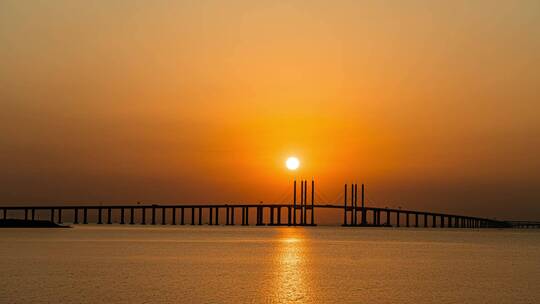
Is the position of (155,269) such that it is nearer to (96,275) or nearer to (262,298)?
(96,275)

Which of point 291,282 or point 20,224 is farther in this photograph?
point 20,224

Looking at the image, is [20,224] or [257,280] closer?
[257,280]

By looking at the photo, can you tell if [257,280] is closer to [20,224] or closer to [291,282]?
[291,282]

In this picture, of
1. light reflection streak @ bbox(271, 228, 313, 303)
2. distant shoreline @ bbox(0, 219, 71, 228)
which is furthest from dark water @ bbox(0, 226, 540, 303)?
distant shoreline @ bbox(0, 219, 71, 228)

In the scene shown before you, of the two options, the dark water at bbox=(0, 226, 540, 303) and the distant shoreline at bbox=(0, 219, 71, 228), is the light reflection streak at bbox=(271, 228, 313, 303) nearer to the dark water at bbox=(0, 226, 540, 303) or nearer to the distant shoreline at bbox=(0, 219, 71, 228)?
the dark water at bbox=(0, 226, 540, 303)

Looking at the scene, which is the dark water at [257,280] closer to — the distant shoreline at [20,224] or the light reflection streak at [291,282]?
the light reflection streak at [291,282]

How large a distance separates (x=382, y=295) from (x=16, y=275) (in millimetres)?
19362

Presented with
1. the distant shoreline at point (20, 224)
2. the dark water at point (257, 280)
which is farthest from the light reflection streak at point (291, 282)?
the distant shoreline at point (20, 224)

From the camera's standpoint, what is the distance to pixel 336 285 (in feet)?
134

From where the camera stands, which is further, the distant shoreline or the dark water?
the distant shoreline

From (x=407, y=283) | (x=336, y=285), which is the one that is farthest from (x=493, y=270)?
(x=336, y=285)

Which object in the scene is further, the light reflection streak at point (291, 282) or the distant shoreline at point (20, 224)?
the distant shoreline at point (20, 224)

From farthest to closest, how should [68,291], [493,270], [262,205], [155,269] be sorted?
1. [262,205]
2. [493,270]
3. [155,269]
4. [68,291]

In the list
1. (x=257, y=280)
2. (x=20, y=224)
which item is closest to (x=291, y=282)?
(x=257, y=280)
